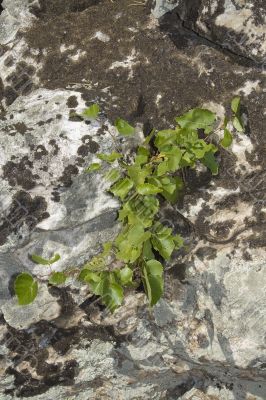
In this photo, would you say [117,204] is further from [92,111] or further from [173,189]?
[92,111]

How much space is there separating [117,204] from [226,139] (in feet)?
2.84

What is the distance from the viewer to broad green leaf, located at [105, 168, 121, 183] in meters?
3.14

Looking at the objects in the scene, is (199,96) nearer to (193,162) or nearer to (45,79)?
(193,162)

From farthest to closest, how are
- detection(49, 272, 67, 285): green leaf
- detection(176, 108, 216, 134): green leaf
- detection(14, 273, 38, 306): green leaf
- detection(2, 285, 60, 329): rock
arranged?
detection(2, 285, 60, 329): rock, detection(49, 272, 67, 285): green leaf, detection(14, 273, 38, 306): green leaf, detection(176, 108, 216, 134): green leaf

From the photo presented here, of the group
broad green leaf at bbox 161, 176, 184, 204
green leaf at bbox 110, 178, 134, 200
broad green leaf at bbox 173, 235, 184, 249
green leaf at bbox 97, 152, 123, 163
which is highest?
green leaf at bbox 97, 152, 123, 163

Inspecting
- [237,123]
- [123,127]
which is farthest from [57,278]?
[237,123]

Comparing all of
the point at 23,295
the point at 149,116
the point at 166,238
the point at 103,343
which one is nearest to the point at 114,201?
the point at 166,238

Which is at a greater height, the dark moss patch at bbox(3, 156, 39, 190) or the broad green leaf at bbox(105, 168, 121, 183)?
the dark moss patch at bbox(3, 156, 39, 190)

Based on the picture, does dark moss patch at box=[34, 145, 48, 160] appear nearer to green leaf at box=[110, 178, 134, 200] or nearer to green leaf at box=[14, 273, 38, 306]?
green leaf at box=[110, 178, 134, 200]

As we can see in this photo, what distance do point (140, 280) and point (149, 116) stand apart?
120 centimetres

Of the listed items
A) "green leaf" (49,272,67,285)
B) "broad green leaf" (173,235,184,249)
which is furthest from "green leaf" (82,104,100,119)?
"green leaf" (49,272,67,285)

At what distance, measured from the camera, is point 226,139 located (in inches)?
122

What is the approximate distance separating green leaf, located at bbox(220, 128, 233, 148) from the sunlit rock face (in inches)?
5.9

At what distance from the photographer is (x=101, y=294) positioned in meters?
3.26
